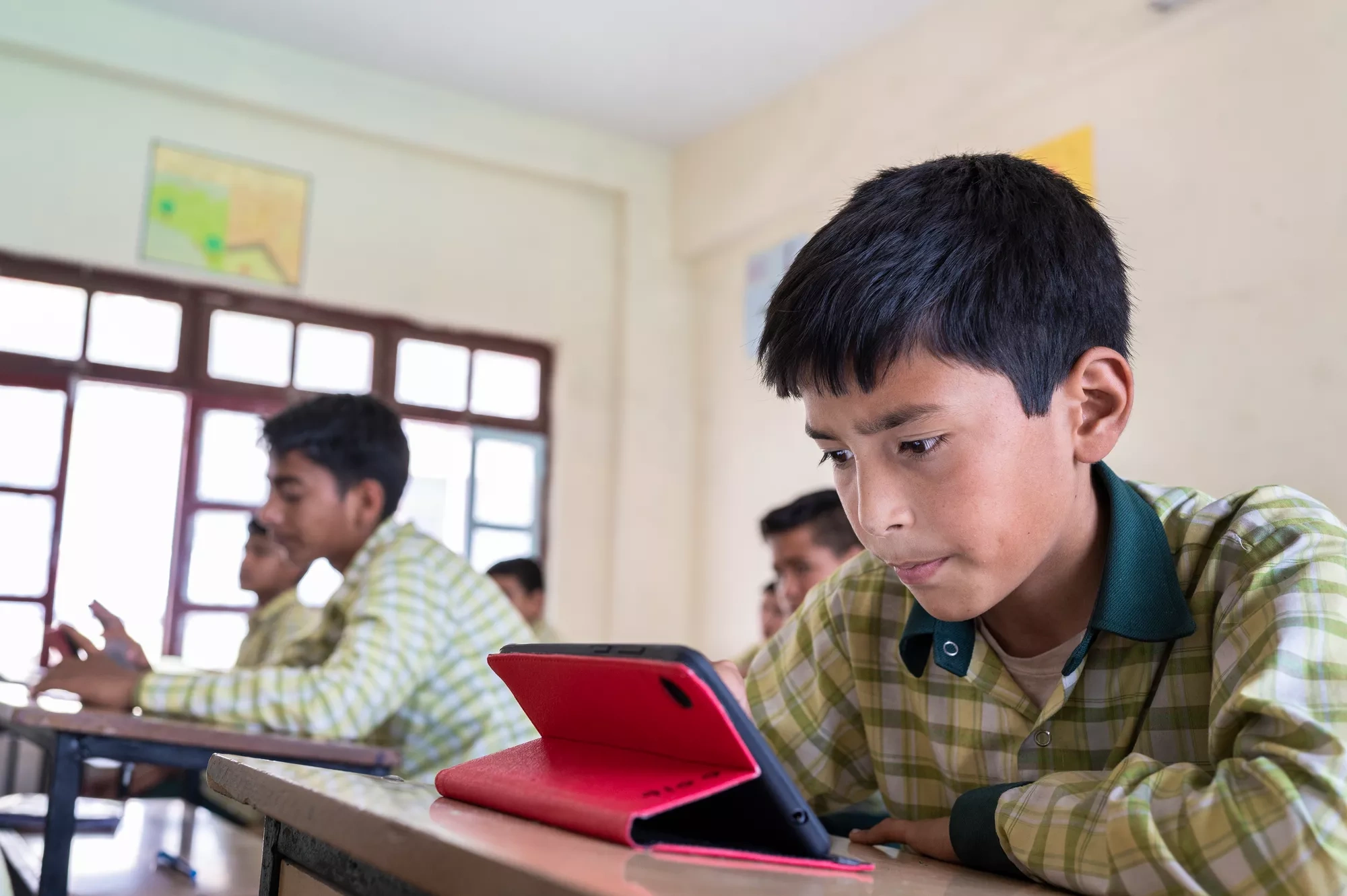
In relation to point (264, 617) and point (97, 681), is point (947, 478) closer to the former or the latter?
point (97, 681)

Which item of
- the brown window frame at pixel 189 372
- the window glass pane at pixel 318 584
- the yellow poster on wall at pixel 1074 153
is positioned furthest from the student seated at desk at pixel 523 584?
the yellow poster on wall at pixel 1074 153

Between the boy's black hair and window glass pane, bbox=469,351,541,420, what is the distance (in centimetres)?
455

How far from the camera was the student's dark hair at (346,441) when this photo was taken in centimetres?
257

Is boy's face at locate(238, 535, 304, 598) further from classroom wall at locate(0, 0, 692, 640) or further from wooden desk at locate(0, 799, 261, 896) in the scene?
classroom wall at locate(0, 0, 692, 640)

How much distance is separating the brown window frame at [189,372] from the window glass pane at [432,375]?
0.03 m

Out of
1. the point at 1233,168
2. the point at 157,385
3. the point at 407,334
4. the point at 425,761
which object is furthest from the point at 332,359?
the point at 1233,168

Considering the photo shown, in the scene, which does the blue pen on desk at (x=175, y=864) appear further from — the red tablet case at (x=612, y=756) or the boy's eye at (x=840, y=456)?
the boy's eye at (x=840, y=456)

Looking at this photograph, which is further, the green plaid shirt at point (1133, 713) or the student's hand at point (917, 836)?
the student's hand at point (917, 836)

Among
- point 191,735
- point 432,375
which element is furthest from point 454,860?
point 432,375

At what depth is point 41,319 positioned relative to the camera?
4.57 m

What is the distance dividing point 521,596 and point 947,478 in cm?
382

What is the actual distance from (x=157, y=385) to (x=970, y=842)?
4.57m

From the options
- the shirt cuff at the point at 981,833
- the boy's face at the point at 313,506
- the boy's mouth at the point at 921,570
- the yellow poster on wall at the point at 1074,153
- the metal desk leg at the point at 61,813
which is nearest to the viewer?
the shirt cuff at the point at 981,833

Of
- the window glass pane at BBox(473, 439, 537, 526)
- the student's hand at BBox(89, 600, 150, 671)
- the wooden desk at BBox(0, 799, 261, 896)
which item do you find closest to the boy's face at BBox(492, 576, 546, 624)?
the window glass pane at BBox(473, 439, 537, 526)
